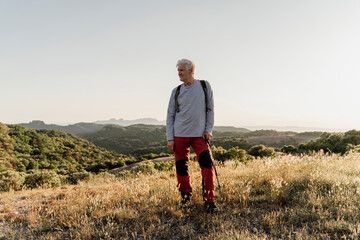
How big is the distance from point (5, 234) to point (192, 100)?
3621mm

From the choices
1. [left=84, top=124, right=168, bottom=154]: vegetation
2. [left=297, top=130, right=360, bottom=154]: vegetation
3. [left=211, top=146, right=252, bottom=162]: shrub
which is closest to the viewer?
[left=211, top=146, right=252, bottom=162]: shrub

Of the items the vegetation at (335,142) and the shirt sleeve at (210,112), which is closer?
the shirt sleeve at (210,112)

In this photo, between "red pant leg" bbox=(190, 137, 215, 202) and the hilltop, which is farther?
the hilltop

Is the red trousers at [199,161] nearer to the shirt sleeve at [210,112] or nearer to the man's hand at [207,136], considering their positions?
the man's hand at [207,136]

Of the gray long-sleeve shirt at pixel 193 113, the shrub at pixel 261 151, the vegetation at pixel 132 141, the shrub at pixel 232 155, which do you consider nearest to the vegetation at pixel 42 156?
the shrub at pixel 232 155

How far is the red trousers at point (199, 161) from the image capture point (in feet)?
11.0

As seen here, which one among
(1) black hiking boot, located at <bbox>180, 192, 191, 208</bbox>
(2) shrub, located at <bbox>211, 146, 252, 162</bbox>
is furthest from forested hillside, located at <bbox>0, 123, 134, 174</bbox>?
(1) black hiking boot, located at <bbox>180, 192, 191, 208</bbox>

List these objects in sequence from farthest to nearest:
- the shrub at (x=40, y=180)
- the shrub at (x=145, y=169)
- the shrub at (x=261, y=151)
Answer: the shrub at (x=261, y=151) → the shrub at (x=145, y=169) → the shrub at (x=40, y=180)

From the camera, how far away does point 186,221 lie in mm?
3199

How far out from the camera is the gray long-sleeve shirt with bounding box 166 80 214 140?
11.3ft

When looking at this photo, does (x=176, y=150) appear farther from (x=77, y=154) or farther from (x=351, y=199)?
(x=77, y=154)

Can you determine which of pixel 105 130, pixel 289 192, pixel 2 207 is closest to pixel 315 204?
pixel 289 192

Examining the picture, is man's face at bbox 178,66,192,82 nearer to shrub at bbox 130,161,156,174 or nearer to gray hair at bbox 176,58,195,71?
gray hair at bbox 176,58,195,71

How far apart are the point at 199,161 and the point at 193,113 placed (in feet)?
2.63
